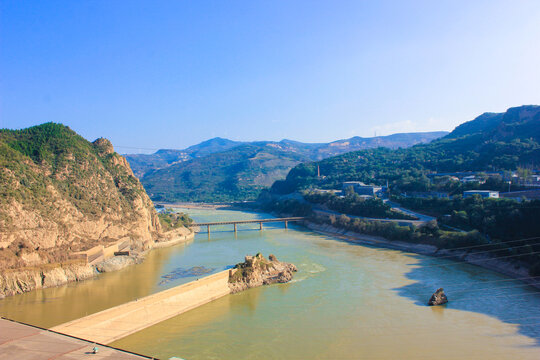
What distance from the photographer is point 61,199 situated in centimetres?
3197

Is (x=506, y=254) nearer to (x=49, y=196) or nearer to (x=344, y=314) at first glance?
(x=344, y=314)

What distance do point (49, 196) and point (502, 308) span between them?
3226 cm

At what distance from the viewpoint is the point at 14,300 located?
74.1 feet

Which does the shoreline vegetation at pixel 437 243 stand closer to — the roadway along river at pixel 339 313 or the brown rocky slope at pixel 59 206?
the roadway along river at pixel 339 313

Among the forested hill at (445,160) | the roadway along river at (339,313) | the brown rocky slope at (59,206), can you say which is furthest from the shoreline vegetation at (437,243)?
the brown rocky slope at (59,206)

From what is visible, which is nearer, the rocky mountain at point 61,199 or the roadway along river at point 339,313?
the roadway along river at point 339,313

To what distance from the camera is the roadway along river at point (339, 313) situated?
1532cm

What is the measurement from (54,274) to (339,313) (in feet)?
63.8

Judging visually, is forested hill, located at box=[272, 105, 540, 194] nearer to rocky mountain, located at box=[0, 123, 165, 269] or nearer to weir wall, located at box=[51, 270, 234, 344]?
rocky mountain, located at box=[0, 123, 165, 269]

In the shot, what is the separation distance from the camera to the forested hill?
59062 mm

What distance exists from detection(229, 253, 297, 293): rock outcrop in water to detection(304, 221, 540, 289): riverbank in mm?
13838

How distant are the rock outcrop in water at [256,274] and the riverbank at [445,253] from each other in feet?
45.4

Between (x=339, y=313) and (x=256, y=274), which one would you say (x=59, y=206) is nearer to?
(x=256, y=274)

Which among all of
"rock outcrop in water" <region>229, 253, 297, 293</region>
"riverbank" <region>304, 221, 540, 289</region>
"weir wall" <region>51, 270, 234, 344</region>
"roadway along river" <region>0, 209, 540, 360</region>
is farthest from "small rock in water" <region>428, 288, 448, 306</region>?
"weir wall" <region>51, 270, 234, 344</region>
